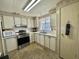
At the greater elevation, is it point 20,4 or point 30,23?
point 20,4

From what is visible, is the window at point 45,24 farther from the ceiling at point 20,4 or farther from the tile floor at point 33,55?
the tile floor at point 33,55

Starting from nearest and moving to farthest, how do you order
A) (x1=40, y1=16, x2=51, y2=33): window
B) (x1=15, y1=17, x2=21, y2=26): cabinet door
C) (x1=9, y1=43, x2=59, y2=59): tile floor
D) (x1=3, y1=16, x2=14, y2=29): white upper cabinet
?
(x1=9, y1=43, x2=59, y2=59): tile floor, (x1=3, y1=16, x2=14, y2=29): white upper cabinet, (x1=15, y1=17, x2=21, y2=26): cabinet door, (x1=40, y1=16, x2=51, y2=33): window

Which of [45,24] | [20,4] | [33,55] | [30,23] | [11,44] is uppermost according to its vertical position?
[20,4]

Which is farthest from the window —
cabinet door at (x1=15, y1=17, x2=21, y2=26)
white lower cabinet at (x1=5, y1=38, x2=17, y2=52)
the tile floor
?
white lower cabinet at (x1=5, y1=38, x2=17, y2=52)

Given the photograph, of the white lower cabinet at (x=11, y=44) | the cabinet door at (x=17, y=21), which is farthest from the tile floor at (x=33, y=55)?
the cabinet door at (x=17, y=21)

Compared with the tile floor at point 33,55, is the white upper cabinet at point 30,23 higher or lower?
higher

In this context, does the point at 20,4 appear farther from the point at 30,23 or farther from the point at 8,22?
the point at 30,23

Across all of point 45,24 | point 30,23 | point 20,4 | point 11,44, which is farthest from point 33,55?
point 30,23

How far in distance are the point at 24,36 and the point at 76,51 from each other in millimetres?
3044

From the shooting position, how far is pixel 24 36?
4.01 meters

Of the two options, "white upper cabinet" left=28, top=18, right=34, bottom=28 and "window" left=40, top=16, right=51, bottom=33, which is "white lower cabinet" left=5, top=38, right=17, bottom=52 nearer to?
"white upper cabinet" left=28, top=18, right=34, bottom=28

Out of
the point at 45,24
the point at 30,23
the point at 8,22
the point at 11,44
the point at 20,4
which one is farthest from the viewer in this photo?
the point at 30,23

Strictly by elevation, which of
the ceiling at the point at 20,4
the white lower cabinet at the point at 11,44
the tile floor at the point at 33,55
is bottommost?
the tile floor at the point at 33,55

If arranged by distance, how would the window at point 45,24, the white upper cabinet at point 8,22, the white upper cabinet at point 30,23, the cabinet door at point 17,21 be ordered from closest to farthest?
the white upper cabinet at point 8,22, the cabinet door at point 17,21, the window at point 45,24, the white upper cabinet at point 30,23
